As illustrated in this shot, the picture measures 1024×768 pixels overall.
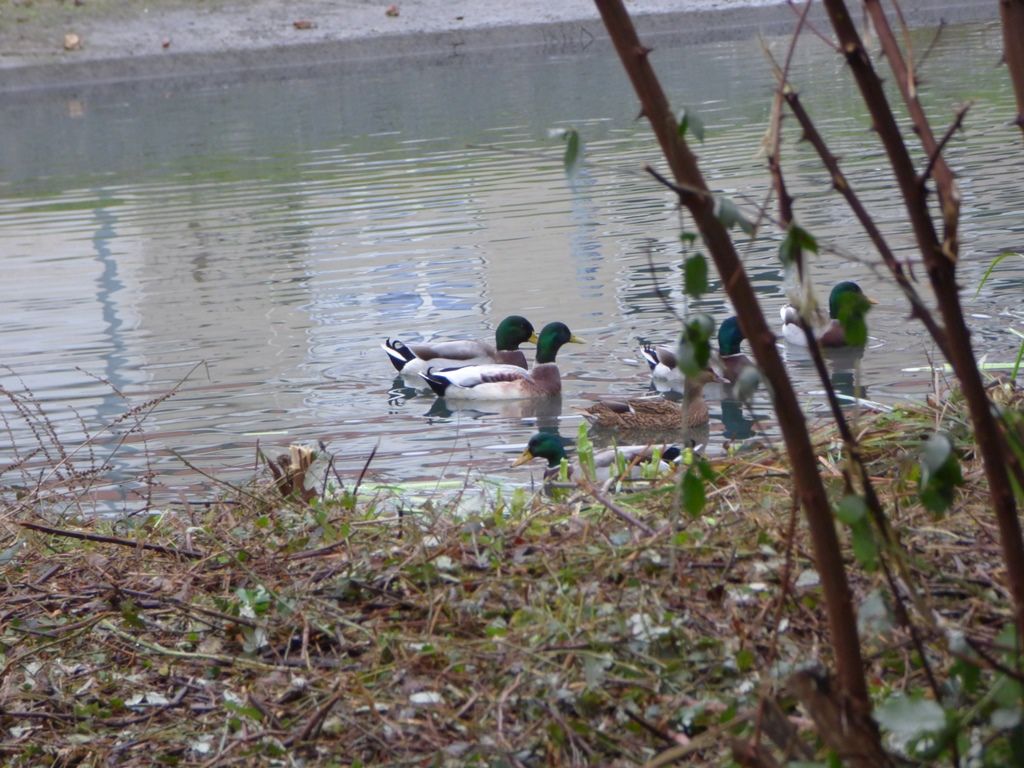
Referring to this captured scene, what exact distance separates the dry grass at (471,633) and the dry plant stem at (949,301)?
6.1 inches

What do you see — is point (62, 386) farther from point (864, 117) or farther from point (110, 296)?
point (864, 117)

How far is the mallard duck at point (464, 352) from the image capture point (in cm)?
927

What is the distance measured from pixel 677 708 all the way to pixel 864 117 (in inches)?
674

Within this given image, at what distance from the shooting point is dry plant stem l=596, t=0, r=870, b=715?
71.8 inches

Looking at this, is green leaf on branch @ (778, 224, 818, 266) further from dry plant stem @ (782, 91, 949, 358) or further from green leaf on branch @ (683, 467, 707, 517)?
green leaf on branch @ (683, 467, 707, 517)

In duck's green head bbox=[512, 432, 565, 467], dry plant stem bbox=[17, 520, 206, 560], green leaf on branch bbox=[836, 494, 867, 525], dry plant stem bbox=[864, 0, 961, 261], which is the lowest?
duck's green head bbox=[512, 432, 565, 467]

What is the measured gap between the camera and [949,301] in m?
1.83

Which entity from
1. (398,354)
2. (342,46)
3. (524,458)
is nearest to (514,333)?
(398,354)

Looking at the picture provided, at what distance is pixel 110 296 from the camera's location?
40.5 feet

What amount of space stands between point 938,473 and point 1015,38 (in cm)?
58

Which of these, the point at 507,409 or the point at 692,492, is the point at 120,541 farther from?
the point at 507,409

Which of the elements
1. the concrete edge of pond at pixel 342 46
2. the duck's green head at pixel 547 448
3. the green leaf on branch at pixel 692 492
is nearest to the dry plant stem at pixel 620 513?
the green leaf on branch at pixel 692 492

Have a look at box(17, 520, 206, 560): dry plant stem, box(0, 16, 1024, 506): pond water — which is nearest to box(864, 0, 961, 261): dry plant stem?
box(0, 16, 1024, 506): pond water

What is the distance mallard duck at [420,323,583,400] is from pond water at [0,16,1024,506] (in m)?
0.14
